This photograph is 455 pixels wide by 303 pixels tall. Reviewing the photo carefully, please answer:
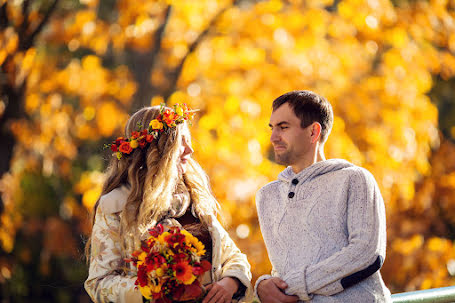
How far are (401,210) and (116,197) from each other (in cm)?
539

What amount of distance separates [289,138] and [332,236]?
41cm

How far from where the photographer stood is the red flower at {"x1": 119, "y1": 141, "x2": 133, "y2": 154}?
2.30m

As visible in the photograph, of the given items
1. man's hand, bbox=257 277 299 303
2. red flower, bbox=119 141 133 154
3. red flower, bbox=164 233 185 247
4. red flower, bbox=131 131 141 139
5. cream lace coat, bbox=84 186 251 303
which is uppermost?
red flower, bbox=131 131 141 139

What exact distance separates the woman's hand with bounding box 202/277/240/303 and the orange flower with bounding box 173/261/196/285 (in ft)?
0.72

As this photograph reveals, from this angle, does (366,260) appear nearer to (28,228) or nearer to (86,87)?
(86,87)

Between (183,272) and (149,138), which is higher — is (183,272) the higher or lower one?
the lower one

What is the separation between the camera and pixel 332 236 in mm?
2082

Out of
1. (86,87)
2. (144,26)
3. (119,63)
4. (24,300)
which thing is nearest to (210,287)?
(144,26)

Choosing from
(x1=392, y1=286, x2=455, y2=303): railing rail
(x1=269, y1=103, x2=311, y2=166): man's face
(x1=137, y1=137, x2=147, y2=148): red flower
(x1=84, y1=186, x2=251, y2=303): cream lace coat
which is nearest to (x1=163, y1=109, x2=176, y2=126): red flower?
(x1=137, y1=137, x2=147, y2=148): red flower

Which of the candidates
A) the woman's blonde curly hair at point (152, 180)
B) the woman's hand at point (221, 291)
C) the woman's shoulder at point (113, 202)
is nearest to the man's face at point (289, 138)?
the woman's blonde curly hair at point (152, 180)

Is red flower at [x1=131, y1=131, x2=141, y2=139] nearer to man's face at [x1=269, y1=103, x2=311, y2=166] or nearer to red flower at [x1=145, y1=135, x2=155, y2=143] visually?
red flower at [x1=145, y1=135, x2=155, y2=143]

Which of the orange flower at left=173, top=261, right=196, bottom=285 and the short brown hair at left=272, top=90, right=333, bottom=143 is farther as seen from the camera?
the short brown hair at left=272, top=90, right=333, bottom=143

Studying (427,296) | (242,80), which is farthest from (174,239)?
(242,80)

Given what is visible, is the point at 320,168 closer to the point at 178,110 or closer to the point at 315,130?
the point at 315,130
